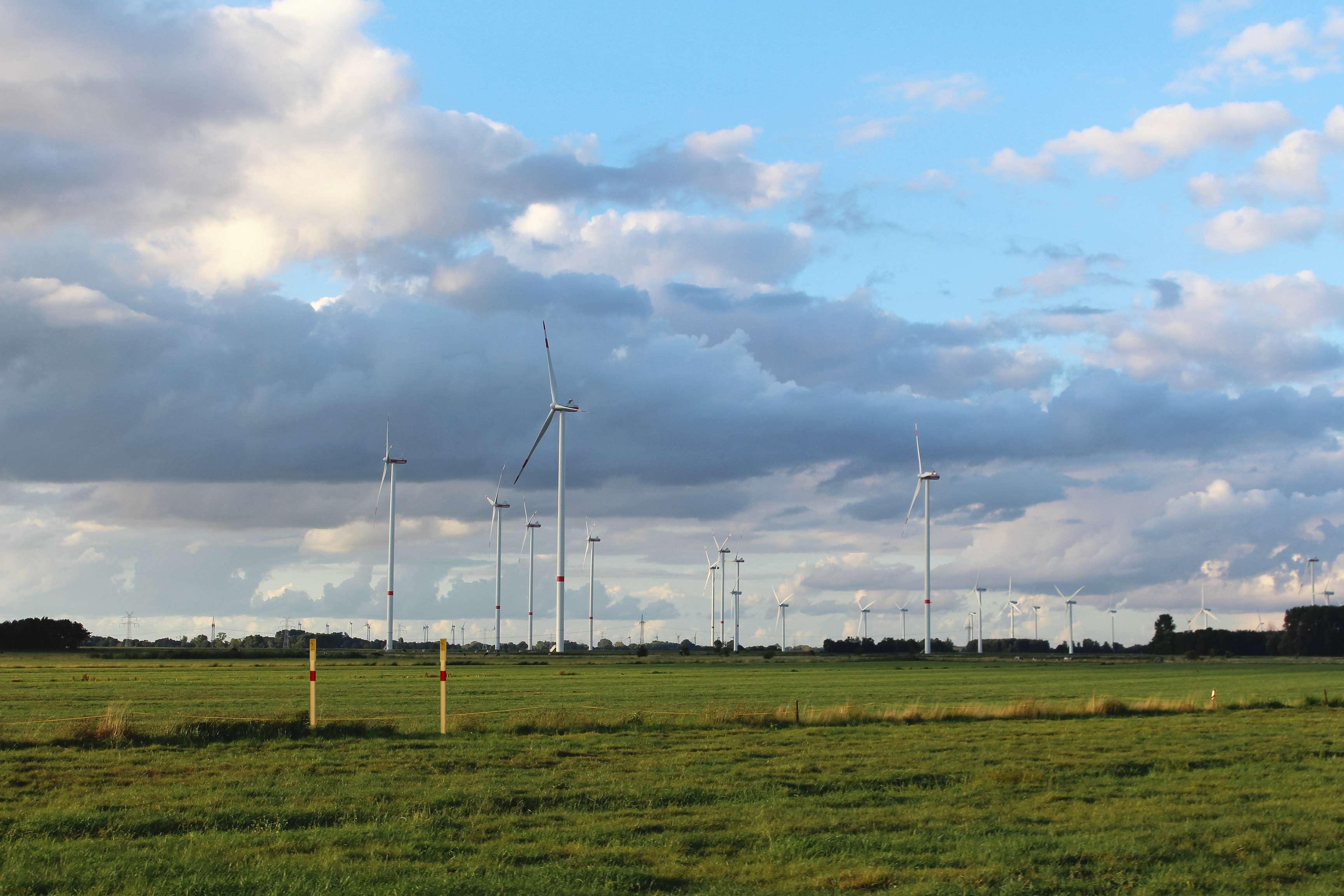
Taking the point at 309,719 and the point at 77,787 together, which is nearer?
the point at 77,787

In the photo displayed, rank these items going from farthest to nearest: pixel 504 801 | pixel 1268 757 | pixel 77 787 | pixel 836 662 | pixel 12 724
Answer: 1. pixel 836 662
2. pixel 12 724
3. pixel 1268 757
4. pixel 77 787
5. pixel 504 801

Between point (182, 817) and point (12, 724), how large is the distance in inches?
811

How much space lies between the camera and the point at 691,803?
22.8 metres

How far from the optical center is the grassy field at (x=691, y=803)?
54.1ft

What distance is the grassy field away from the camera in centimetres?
1648

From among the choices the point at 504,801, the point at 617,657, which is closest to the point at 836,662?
the point at 617,657

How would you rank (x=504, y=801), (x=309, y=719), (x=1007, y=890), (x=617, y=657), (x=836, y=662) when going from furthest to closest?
(x=617, y=657) < (x=836, y=662) < (x=309, y=719) < (x=504, y=801) < (x=1007, y=890)

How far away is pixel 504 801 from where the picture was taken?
22234 millimetres

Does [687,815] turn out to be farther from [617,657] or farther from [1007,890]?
[617,657]

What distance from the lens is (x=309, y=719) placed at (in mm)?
33375

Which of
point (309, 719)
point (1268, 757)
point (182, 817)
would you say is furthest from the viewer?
point (309, 719)

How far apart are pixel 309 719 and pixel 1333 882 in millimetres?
25564

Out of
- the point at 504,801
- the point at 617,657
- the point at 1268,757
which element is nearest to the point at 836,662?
the point at 617,657

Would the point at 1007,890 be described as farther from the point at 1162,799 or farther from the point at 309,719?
the point at 309,719
